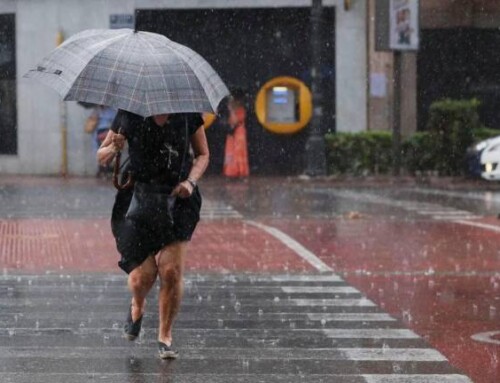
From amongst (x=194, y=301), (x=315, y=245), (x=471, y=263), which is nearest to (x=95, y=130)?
(x=315, y=245)

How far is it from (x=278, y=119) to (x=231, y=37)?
2.18 meters

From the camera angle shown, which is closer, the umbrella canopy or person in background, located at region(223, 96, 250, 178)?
the umbrella canopy

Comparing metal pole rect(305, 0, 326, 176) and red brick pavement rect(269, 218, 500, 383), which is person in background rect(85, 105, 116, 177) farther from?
red brick pavement rect(269, 218, 500, 383)

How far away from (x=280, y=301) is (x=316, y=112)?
18.0m

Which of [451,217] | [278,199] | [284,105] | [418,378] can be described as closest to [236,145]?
[284,105]

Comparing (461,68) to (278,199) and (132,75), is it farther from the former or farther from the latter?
(132,75)

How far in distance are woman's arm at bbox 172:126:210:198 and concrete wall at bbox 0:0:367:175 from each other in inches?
869

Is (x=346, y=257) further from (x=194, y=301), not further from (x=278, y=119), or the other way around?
(x=278, y=119)

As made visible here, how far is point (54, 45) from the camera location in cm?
3002

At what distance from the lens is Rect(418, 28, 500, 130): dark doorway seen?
3120 centimetres

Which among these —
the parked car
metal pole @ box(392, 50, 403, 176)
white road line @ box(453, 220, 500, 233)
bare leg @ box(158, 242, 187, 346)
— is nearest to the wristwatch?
bare leg @ box(158, 242, 187, 346)

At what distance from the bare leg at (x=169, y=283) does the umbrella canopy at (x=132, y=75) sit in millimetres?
899

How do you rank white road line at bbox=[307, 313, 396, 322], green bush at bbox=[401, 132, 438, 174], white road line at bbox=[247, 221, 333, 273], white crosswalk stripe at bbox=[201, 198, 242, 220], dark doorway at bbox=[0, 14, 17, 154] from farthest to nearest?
dark doorway at bbox=[0, 14, 17, 154], green bush at bbox=[401, 132, 438, 174], white crosswalk stripe at bbox=[201, 198, 242, 220], white road line at bbox=[247, 221, 333, 273], white road line at bbox=[307, 313, 396, 322]

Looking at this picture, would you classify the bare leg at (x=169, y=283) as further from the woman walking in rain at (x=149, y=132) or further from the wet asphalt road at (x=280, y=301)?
the wet asphalt road at (x=280, y=301)
